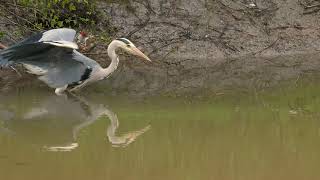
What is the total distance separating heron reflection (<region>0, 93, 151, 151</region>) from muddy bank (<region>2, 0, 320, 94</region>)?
2.66 feet

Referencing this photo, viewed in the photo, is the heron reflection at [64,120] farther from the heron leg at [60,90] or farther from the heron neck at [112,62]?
the heron neck at [112,62]

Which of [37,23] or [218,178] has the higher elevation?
[37,23]

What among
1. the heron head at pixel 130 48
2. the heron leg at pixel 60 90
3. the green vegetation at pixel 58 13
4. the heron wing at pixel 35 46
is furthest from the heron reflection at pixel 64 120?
the green vegetation at pixel 58 13

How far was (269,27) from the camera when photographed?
8492 mm

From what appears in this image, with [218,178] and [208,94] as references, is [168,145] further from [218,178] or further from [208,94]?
[208,94]

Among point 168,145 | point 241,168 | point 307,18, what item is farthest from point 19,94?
point 307,18

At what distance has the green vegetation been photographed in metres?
6.94

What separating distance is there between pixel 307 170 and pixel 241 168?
1.20ft

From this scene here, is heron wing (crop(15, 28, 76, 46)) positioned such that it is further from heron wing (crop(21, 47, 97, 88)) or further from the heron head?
the heron head

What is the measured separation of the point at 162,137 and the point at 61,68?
6.20ft

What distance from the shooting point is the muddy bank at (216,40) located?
682cm

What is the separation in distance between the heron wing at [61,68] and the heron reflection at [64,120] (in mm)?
228

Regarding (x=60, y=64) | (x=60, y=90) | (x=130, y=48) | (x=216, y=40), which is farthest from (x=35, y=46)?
(x=216, y=40)

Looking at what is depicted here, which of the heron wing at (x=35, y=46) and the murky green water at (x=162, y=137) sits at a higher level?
the heron wing at (x=35, y=46)
